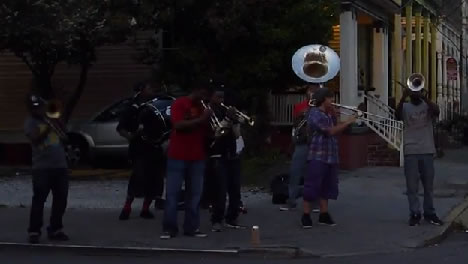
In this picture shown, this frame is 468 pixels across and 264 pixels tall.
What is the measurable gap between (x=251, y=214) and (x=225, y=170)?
158 cm

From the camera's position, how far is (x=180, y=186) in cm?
1130

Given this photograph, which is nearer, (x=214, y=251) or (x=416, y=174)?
(x=214, y=251)

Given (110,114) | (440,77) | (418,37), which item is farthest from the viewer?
(440,77)

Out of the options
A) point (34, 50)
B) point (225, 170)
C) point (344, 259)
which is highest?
point (34, 50)

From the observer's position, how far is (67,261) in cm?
1040

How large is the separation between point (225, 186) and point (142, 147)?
1.45 metres

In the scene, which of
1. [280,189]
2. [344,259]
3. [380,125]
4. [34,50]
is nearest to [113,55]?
[34,50]

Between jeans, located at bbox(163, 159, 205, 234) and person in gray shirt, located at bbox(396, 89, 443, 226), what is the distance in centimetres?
272

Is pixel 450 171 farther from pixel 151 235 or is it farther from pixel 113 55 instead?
pixel 151 235

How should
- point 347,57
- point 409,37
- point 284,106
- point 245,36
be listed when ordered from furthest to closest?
point 409,37 → point 284,106 → point 347,57 → point 245,36

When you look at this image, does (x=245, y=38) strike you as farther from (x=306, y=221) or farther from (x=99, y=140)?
(x=306, y=221)

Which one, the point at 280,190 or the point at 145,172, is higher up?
the point at 145,172

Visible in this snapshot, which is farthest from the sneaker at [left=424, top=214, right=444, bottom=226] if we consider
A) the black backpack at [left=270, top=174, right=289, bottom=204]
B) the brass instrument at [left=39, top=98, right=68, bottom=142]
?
the brass instrument at [left=39, top=98, right=68, bottom=142]

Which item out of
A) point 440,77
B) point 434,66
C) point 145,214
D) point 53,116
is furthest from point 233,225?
point 440,77
